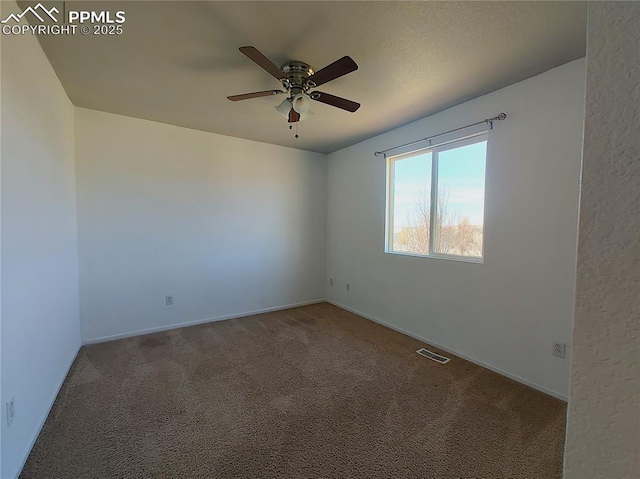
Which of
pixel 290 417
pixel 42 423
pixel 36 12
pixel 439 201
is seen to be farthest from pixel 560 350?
pixel 36 12

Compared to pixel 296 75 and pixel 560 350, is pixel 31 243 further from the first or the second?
pixel 560 350

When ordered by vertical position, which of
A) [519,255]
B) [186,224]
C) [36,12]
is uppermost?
[36,12]

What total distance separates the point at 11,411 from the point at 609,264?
7.76 feet

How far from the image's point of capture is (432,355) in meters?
2.87

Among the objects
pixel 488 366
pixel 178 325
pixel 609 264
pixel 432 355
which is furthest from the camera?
pixel 178 325

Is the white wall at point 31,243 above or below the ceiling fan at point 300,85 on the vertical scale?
below

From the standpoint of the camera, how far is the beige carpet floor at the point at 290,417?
1.55 meters

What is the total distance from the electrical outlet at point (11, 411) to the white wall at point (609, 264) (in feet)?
7.23

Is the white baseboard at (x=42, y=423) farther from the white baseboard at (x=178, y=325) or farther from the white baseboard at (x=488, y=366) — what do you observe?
the white baseboard at (x=488, y=366)

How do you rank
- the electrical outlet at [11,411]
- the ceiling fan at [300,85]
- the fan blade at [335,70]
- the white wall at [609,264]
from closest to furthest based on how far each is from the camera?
1. the white wall at [609,264]
2. the electrical outlet at [11,411]
3. the fan blade at [335,70]
4. the ceiling fan at [300,85]

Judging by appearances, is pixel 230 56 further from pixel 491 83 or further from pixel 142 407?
pixel 142 407

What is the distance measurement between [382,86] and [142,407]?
3.07 metres

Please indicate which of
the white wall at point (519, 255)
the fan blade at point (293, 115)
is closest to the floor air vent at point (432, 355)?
the white wall at point (519, 255)

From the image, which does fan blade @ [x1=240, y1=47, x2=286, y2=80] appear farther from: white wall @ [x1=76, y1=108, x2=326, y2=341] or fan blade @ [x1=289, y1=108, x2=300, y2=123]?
white wall @ [x1=76, y1=108, x2=326, y2=341]
